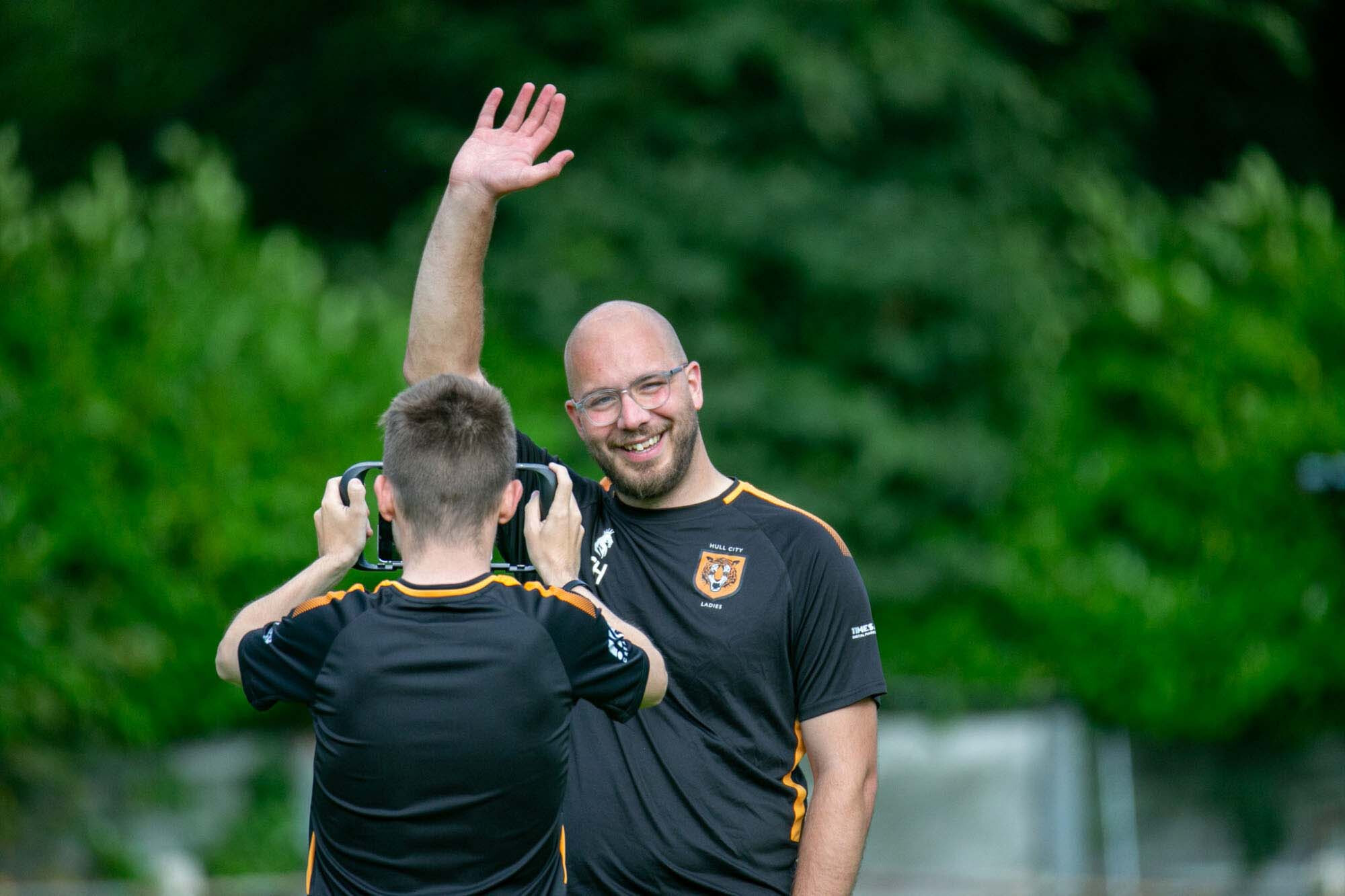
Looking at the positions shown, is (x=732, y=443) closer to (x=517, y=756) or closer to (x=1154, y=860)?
(x=1154, y=860)

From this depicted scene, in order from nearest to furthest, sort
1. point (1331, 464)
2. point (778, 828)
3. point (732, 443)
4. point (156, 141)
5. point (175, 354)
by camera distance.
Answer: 1. point (778, 828)
2. point (175, 354)
3. point (1331, 464)
4. point (732, 443)
5. point (156, 141)

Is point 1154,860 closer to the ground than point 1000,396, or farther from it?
closer to the ground

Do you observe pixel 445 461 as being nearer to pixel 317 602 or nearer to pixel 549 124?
pixel 317 602

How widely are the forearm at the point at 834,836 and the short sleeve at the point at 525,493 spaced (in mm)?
938

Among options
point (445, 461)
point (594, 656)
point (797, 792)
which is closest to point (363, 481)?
point (445, 461)

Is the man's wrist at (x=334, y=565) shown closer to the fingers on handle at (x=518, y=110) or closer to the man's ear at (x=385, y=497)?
the man's ear at (x=385, y=497)

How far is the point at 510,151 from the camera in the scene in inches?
147

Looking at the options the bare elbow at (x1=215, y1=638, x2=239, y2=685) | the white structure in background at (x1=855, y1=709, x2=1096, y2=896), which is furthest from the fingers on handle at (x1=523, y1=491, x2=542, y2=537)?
the white structure in background at (x1=855, y1=709, x2=1096, y2=896)

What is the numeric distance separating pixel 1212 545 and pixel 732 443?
11.6ft

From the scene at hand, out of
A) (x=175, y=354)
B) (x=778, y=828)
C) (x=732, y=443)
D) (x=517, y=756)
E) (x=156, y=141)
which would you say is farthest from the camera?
(x=156, y=141)

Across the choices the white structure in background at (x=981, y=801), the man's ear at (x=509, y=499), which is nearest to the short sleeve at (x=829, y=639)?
the man's ear at (x=509, y=499)

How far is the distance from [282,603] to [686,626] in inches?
41.3

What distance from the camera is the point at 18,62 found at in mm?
13492

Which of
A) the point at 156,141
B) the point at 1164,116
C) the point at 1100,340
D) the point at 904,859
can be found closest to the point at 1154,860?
the point at 904,859
